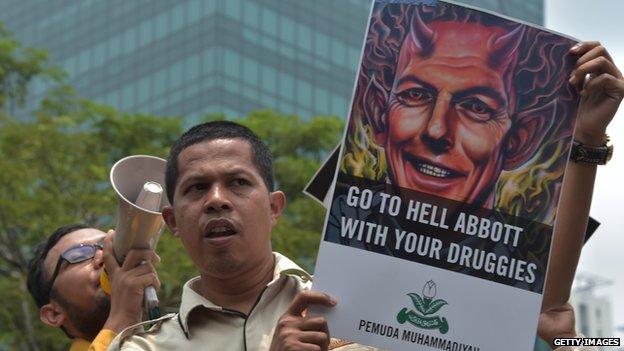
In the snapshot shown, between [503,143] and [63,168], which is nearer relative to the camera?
[503,143]

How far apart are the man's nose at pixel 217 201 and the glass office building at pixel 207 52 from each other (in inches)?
1295

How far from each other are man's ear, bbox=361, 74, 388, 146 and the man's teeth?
0.36 ft

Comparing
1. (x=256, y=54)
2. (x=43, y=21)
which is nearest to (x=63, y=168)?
(x=256, y=54)

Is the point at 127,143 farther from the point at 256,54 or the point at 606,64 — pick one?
the point at 256,54

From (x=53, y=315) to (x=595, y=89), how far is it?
7.44 ft

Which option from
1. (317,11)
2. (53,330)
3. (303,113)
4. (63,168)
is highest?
(317,11)

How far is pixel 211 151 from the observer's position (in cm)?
328

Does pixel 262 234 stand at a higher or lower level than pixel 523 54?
lower

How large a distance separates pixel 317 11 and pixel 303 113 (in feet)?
12.0

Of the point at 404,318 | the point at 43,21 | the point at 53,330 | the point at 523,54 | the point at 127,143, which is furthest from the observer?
the point at 43,21

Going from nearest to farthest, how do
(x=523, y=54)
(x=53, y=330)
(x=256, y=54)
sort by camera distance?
(x=523, y=54)
(x=53, y=330)
(x=256, y=54)

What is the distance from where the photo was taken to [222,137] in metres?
3.32

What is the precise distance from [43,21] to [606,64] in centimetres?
4200

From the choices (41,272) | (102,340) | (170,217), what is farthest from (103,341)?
(41,272)
